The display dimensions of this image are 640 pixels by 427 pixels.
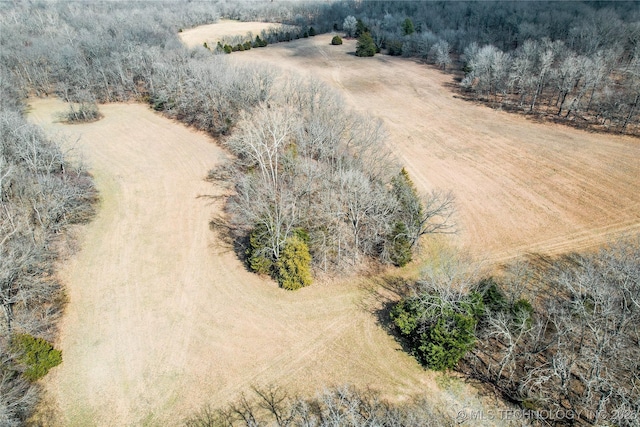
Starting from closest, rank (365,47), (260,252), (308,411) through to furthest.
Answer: (308,411)
(260,252)
(365,47)

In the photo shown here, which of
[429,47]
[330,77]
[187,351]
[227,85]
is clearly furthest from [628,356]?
[429,47]

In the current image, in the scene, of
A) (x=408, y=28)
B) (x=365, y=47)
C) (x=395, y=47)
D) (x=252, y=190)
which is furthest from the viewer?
(x=408, y=28)

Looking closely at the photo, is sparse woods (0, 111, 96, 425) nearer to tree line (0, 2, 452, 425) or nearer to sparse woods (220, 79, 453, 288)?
tree line (0, 2, 452, 425)

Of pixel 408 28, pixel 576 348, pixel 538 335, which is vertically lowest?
pixel 576 348

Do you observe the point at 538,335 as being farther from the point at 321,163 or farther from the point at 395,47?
the point at 395,47

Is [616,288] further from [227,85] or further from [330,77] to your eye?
[330,77]

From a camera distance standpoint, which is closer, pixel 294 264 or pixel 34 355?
pixel 34 355

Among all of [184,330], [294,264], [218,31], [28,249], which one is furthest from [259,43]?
[184,330]
